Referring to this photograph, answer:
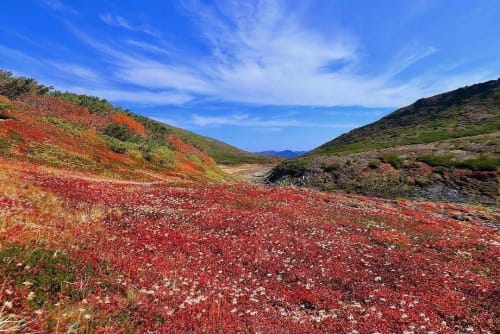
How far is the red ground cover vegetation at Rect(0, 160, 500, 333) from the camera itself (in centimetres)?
876

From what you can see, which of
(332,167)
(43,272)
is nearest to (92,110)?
(332,167)

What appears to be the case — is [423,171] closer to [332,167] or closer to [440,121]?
[332,167]

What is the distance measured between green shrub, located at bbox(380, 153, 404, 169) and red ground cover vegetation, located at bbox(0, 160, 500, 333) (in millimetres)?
58709

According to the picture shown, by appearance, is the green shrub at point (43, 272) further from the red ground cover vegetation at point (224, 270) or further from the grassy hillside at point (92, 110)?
the grassy hillside at point (92, 110)

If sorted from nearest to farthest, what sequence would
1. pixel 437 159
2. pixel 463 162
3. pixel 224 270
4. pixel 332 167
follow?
pixel 224 270, pixel 463 162, pixel 437 159, pixel 332 167

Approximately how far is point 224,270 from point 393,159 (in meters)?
79.2

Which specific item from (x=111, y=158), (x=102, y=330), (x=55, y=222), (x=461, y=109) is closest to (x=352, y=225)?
(x=55, y=222)

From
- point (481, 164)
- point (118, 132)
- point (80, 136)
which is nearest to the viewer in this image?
point (80, 136)

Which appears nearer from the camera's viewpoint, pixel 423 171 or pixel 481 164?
pixel 481 164

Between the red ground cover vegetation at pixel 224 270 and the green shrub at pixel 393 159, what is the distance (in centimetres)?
5871

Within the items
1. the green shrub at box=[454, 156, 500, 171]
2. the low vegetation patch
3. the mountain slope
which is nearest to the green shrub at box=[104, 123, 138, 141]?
the mountain slope

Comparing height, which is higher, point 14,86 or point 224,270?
point 14,86

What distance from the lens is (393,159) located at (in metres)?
84.5

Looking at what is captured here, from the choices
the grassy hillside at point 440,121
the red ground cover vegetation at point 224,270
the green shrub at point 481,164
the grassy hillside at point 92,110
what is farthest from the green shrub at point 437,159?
the grassy hillside at point 92,110
